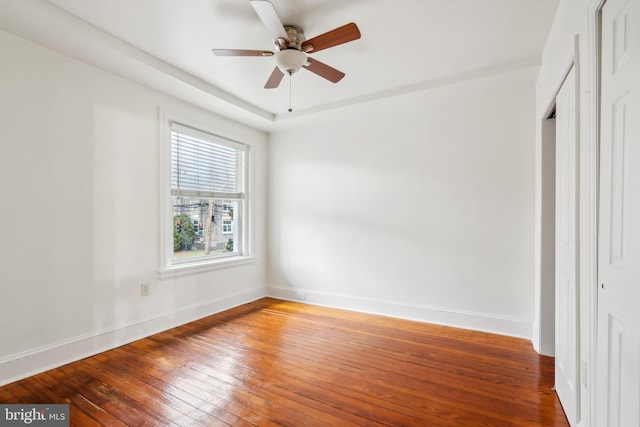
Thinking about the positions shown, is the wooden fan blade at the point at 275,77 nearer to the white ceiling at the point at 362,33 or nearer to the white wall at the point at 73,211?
the white ceiling at the point at 362,33

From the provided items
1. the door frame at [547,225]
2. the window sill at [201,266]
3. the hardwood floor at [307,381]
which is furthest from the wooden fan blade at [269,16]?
the window sill at [201,266]

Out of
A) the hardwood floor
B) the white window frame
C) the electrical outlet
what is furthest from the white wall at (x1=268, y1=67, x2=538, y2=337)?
the electrical outlet

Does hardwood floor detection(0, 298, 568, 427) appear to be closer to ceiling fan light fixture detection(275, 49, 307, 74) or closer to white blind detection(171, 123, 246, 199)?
white blind detection(171, 123, 246, 199)

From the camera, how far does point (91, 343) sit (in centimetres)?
262

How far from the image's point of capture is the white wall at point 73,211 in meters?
2.21

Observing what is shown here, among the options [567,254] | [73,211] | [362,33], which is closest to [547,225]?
[567,254]

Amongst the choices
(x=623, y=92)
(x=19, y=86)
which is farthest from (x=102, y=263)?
(x=623, y=92)

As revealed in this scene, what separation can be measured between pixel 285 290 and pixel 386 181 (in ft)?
7.01

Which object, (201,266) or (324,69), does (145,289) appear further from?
(324,69)

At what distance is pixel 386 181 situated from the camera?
3.74m

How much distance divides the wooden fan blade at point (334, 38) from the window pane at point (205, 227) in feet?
7.48

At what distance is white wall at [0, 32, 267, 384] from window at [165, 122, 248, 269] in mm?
297

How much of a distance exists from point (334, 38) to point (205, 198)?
98.8 inches

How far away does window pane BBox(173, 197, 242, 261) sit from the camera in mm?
3500
